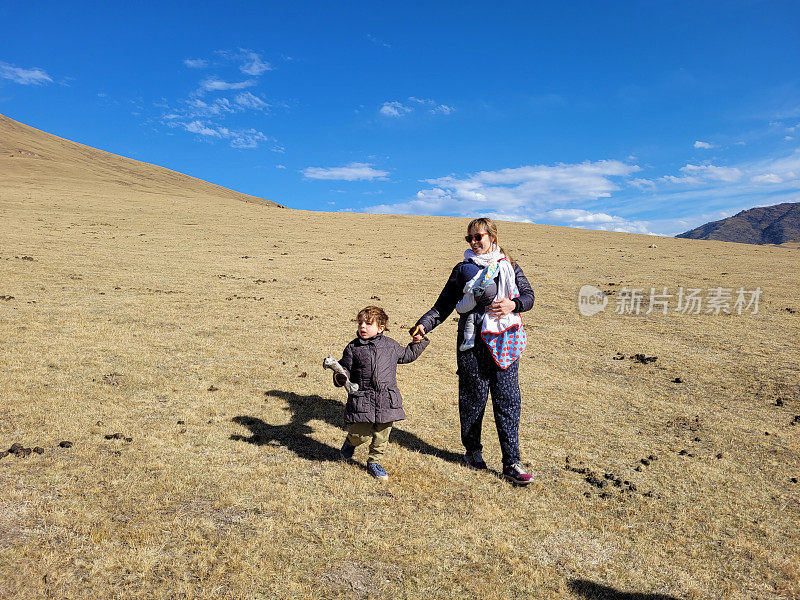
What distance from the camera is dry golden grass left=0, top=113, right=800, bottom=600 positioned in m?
4.47

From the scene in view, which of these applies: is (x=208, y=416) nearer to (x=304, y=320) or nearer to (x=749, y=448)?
(x=304, y=320)

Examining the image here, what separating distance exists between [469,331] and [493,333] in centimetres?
30

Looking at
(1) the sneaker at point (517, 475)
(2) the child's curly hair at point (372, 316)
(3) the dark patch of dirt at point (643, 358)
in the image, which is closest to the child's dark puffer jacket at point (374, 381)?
(2) the child's curly hair at point (372, 316)

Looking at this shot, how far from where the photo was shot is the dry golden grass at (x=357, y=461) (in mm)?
4473

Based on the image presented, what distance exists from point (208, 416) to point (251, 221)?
131 ft

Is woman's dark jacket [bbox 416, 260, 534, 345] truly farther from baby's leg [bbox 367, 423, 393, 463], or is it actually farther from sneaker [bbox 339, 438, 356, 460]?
sneaker [bbox 339, 438, 356, 460]

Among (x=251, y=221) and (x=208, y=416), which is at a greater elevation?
(x=251, y=221)

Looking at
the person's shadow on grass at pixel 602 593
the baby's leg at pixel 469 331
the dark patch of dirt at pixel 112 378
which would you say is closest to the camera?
the person's shadow on grass at pixel 602 593

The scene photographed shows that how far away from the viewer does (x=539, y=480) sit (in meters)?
6.45

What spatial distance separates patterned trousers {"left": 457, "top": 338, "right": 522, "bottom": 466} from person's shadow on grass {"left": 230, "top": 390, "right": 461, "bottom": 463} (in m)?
0.91

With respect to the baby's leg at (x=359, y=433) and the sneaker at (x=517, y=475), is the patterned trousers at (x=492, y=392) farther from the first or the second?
the baby's leg at (x=359, y=433)

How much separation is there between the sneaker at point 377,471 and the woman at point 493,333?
4.17 ft

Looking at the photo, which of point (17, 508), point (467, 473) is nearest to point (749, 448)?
point (467, 473)

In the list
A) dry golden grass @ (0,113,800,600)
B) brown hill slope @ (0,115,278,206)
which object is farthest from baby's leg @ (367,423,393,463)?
brown hill slope @ (0,115,278,206)
